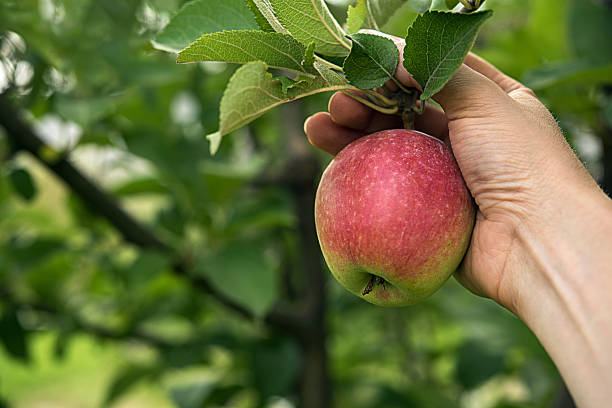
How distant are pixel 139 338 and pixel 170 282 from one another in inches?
7.0

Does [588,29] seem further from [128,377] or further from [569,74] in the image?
[128,377]

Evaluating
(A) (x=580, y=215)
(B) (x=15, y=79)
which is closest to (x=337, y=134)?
(A) (x=580, y=215)

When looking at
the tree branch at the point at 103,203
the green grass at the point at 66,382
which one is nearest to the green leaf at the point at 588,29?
the tree branch at the point at 103,203

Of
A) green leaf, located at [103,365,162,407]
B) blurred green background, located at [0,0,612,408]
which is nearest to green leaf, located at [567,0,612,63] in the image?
blurred green background, located at [0,0,612,408]

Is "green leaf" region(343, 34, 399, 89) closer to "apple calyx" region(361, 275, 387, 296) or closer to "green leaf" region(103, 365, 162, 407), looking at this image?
"apple calyx" region(361, 275, 387, 296)

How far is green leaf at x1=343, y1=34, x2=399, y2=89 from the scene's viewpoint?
0.56 meters

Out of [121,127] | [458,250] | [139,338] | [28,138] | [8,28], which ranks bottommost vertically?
[139,338]

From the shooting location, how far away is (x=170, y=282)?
1599 millimetres

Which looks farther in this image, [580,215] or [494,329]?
[494,329]

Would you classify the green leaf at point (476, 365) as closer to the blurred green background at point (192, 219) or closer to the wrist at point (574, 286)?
the blurred green background at point (192, 219)

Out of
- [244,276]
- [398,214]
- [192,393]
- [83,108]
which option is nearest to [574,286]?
[398,214]

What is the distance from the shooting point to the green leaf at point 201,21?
2.04 feet

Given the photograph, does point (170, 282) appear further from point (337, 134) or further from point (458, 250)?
point (458, 250)

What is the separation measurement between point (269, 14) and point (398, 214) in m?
0.24
